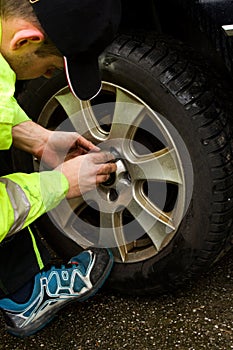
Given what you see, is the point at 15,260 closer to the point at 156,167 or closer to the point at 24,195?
the point at 24,195

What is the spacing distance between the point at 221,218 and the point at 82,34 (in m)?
0.77

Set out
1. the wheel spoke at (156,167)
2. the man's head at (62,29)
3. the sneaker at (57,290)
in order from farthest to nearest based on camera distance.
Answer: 1. the sneaker at (57,290)
2. the wheel spoke at (156,167)
3. the man's head at (62,29)

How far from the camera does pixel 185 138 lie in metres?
Result: 2.04

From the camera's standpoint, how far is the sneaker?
2236 mm

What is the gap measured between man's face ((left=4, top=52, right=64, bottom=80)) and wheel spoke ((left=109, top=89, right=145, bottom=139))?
38 cm

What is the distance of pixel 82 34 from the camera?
1.65 meters

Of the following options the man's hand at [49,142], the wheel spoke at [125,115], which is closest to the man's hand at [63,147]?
the man's hand at [49,142]

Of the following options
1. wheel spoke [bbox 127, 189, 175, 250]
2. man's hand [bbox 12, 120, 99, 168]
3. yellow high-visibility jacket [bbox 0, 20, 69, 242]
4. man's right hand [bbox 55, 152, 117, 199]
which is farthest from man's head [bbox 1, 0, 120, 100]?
wheel spoke [bbox 127, 189, 175, 250]

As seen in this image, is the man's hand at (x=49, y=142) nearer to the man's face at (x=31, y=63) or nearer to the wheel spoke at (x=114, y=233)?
the wheel spoke at (x=114, y=233)

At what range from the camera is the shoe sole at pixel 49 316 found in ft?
7.24

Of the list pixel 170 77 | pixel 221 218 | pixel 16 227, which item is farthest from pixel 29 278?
pixel 170 77

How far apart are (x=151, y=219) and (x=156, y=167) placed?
7.2 inches

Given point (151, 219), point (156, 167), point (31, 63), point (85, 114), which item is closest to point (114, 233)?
point (151, 219)

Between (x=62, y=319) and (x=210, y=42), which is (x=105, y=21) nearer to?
(x=210, y=42)
